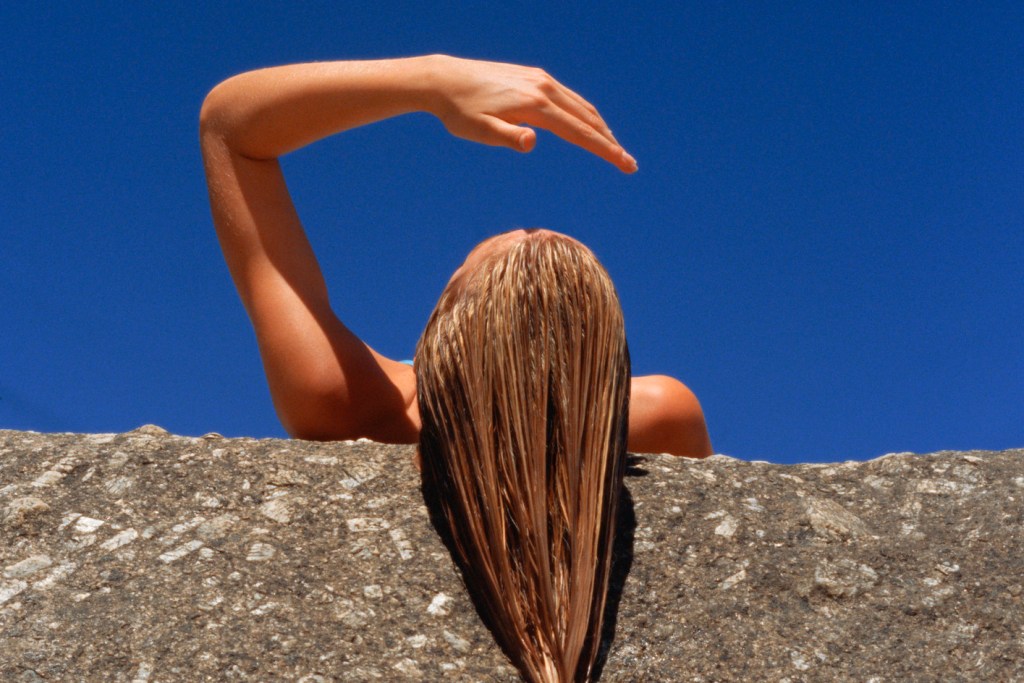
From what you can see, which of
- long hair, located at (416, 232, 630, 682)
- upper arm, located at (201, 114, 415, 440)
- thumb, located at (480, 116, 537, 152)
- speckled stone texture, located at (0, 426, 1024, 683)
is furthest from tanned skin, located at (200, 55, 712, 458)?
long hair, located at (416, 232, 630, 682)

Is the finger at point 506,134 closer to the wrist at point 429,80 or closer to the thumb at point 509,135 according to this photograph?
the thumb at point 509,135

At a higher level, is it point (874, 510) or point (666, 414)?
point (666, 414)

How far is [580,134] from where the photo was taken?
2.34 meters

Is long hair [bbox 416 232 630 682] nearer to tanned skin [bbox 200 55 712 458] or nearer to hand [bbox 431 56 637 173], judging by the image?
hand [bbox 431 56 637 173]

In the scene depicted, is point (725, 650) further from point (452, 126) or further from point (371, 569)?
point (452, 126)

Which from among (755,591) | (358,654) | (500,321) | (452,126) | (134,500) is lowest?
(358,654)

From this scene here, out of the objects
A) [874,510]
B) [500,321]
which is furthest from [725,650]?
[500,321]

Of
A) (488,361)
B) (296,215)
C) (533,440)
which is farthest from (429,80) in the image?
(533,440)

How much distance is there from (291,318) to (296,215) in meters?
0.30

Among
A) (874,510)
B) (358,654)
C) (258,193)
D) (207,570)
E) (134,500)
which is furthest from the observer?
(258,193)

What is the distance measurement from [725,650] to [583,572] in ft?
0.95

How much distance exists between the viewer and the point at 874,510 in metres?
2.30

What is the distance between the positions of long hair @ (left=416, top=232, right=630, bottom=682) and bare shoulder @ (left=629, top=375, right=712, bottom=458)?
1.59 ft

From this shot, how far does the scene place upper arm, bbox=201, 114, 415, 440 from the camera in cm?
262
